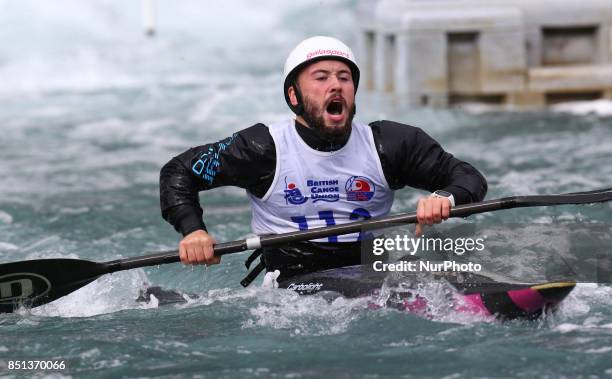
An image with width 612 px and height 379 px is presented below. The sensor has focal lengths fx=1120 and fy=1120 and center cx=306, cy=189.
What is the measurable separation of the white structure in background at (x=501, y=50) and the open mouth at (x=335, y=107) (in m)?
7.44

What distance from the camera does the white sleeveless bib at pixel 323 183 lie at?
5.13 metres

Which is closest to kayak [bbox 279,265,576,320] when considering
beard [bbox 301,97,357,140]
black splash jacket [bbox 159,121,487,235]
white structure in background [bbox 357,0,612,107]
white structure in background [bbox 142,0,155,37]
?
black splash jacket [bbox 159,121,487,235]

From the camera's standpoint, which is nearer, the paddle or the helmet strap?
the paddle

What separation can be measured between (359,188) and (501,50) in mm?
7576

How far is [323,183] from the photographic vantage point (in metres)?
5.13

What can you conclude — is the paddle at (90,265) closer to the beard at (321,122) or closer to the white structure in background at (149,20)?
the beard at (321,122)

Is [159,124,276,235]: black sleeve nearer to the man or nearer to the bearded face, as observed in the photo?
the man

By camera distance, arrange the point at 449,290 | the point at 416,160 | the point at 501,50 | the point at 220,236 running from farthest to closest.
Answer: the point at 501,50 → the point at 220,236 → the point at 416,160 → the point at 449,290

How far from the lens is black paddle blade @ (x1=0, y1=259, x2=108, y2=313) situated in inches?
210

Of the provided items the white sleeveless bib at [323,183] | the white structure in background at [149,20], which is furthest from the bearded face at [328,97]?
the white structure in background at [149,20]

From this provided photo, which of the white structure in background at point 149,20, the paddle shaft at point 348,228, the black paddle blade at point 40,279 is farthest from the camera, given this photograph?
the white structure in background at point 149,20

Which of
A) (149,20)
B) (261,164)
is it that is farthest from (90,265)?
(149,20)

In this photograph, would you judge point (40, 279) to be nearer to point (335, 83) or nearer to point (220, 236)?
point (335, 83)

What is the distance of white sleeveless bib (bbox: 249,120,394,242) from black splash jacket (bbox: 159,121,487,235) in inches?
1.5
